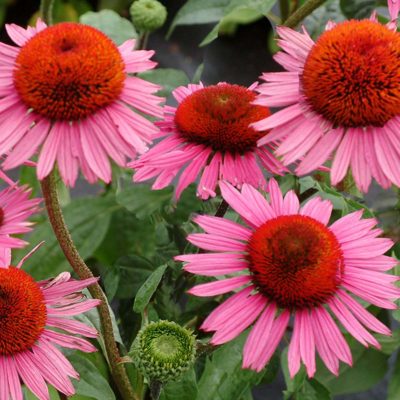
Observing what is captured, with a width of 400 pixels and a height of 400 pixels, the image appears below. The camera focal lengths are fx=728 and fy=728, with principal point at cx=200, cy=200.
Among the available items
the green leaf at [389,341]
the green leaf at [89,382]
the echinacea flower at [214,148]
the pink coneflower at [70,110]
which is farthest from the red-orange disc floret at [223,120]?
the green leaf at [389,341]

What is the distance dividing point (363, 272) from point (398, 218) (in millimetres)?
445

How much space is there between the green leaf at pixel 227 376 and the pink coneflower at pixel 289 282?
0.52ft

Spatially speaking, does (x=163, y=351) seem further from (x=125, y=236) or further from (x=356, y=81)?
(x=125, y=236)

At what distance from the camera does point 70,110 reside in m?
0.47

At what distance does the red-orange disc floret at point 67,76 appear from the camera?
18.4 inches

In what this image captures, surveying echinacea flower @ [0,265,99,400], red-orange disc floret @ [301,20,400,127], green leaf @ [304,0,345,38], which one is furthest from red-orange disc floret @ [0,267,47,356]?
green leaf @ [304,0,345,38]

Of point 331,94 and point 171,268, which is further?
point 171,268

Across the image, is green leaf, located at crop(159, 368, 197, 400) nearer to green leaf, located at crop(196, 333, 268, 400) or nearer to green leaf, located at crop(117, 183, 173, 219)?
green leaf, located at crop(196, 333, 268, 400)

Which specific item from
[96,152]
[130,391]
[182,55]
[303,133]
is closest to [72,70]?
[96,152]

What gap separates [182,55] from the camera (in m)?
1.59

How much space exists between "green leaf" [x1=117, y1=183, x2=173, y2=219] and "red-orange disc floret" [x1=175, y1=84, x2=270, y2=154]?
27 cm

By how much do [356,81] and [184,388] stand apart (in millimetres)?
305

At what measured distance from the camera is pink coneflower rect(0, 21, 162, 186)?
459 mm

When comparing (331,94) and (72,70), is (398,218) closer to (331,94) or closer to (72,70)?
(331,94)
